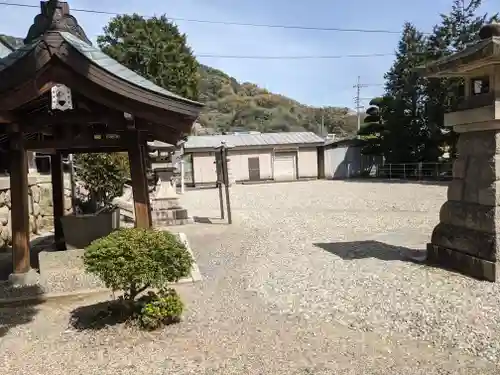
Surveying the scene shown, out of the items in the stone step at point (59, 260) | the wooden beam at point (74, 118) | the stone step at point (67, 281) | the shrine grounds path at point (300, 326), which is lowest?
the shrine grounds path at point (300, 326)

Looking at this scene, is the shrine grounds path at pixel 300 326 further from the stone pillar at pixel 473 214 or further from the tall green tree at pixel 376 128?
the tall green tree at pixel 376 128

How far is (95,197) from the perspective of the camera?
951 centimetres

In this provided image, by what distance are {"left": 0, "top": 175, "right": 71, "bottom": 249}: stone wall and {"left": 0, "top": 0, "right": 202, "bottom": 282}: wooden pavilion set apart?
139 inches

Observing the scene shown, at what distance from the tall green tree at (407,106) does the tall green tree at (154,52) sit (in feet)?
40.9

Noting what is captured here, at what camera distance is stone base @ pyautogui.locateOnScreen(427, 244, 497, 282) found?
5.18 metres

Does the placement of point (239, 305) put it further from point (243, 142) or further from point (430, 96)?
point (243, 142)

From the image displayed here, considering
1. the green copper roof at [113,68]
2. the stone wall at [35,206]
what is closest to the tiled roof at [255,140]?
the stone wall at [35,206]

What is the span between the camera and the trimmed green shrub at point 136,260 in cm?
406

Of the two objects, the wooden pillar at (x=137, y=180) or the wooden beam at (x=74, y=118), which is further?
the wooden pillar at (x=137, y=180)

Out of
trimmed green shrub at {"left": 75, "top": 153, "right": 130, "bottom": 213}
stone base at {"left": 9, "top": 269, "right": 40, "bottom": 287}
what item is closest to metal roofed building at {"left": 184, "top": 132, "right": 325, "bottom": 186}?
trimmed green shrub at {"left": 75, "top": 153, "right": 130, "bottom": 213}

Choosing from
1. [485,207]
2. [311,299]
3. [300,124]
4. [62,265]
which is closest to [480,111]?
[485,207]

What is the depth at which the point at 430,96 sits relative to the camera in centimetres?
2466

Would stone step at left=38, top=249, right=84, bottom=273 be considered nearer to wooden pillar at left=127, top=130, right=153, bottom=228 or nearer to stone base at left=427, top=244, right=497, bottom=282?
wooden pillar at left=127, top=130, right=153, bottom=228

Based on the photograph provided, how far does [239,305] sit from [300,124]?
5772cm
